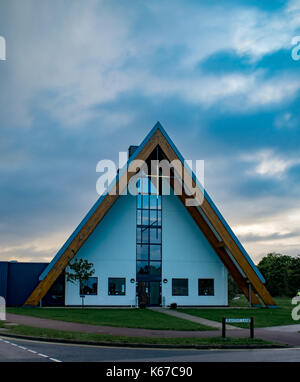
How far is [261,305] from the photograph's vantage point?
39.0 meters

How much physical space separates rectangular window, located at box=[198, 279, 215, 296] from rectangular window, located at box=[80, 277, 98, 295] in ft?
29.6

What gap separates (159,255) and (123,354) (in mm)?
27034

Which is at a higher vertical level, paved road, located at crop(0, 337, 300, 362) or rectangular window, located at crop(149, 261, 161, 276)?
rectangular window, located at crop(149, 261, 161, 276)

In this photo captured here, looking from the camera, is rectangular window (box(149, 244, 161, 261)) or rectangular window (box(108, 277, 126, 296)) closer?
rectangular window (box(108, 277, 126, 296))

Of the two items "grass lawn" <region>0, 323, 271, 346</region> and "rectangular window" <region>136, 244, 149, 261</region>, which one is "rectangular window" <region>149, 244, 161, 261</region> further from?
"grass lawn" <region>0, 323, 271, 346</region>

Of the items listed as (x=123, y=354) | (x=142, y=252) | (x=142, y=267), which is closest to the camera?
(x=123, y=354)

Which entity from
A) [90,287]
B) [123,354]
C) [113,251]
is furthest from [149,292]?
[123,354]

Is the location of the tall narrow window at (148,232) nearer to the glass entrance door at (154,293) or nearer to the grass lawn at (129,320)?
the glass entrance door at (154,293)

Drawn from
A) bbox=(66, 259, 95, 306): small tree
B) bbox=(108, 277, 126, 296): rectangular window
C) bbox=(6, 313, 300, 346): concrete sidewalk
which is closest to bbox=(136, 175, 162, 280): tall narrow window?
bbox=(108, 277, 126, 296): rectangular window

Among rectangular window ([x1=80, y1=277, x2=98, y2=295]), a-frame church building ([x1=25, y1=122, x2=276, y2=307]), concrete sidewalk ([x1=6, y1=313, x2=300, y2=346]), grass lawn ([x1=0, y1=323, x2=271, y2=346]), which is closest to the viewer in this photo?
grass lawn ([x1=0, y1=323, x2=271, y2=346])

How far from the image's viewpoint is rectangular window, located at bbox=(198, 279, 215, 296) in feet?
136

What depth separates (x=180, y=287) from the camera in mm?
41031

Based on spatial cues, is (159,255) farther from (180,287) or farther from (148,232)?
(180,287)
